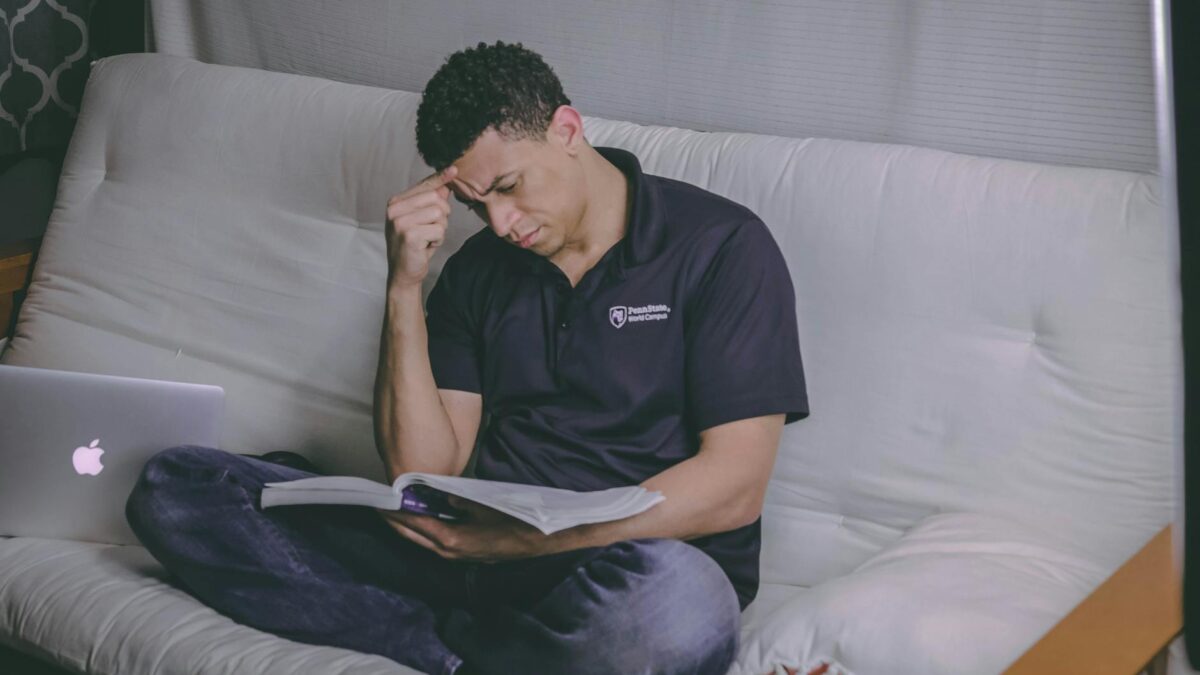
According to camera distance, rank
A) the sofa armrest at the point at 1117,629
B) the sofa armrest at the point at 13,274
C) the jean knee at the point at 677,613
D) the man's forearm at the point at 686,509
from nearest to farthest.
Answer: the sofa armrest at the point at 1117,629 < the jean knee at the point at 677,613 < the man's forearm at the point at 686,509 < the sofa armrest at the point at 13,274

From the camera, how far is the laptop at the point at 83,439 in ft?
5.79

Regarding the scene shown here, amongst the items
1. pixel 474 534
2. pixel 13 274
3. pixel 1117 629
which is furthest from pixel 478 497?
pixel 13 274

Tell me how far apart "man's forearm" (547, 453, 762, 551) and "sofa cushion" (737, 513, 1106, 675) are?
14 cm

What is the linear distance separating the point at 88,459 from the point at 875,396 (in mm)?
1078

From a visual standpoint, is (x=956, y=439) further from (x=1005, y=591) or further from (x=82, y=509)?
(x=82, y=509)

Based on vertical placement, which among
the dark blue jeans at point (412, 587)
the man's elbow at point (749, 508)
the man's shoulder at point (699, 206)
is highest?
the man's shoulder at point (699, 206)

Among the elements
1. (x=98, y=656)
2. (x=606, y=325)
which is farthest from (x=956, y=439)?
(x=98, y=656)

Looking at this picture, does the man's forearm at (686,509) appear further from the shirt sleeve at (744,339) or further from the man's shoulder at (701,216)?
the man's shoulder at (701,216)

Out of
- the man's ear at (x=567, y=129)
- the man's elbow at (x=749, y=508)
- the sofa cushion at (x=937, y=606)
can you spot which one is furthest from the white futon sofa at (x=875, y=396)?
the man's ear at (x=567, y=129)

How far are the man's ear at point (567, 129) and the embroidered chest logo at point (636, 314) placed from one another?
0.65 feet

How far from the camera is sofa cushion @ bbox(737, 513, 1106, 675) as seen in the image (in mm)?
1189

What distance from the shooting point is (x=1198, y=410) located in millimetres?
356

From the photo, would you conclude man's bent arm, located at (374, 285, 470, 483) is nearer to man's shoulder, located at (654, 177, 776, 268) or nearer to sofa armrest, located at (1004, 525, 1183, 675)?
man's shoulder, located at (654, 177, 776, 268)

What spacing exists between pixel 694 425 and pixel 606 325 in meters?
0.16
